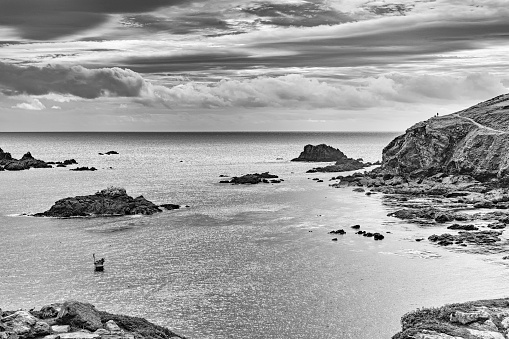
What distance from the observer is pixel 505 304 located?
4316cm

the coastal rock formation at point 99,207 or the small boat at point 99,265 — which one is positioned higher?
the coastal rock formation at point 99,207

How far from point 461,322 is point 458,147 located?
370 ft

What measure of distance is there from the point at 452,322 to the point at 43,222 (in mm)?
79322

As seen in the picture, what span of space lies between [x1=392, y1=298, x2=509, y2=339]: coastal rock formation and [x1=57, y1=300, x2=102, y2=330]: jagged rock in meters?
21.0

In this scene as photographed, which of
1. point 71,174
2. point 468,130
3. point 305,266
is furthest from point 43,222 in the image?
point 468,130

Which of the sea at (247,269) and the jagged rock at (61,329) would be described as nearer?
the jagged rock at (61,329)

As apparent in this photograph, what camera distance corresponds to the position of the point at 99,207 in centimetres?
10794

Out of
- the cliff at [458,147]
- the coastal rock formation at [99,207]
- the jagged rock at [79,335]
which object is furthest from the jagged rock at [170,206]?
the jagged rock at [79,335]

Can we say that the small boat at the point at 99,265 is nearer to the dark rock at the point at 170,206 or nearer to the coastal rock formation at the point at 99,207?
the coastal rock formation at the point at 99,207

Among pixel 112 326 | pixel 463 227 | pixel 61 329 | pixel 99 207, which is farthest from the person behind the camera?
pixel 99 207

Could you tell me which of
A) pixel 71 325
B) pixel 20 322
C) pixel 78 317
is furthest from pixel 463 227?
pixel 20 322

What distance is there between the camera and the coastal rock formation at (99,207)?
348ft

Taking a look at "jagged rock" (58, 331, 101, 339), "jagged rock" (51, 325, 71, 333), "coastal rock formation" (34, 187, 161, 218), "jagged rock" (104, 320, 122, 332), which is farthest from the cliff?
"jagged rock" (51, 325, 71, 333)

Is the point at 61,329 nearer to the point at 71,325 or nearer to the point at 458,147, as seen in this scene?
the point at 71,325
